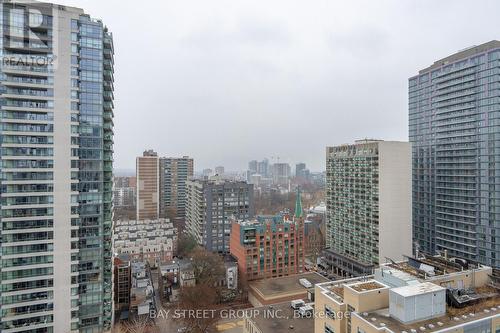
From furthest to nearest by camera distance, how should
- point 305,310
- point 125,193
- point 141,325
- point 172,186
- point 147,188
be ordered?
point 125,193, point 172,186, point 147,188, point 141,325, point 305,310

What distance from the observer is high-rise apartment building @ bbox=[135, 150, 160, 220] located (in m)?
95.8

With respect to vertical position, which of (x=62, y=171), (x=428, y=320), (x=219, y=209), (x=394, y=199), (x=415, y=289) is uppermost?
(x=62, y=171)

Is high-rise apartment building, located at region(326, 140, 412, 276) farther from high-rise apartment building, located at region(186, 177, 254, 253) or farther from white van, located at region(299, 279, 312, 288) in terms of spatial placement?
high-rise apartment building, located at region(186, 177, 254, 253)

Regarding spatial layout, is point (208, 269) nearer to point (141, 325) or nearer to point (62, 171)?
point (141, 325)

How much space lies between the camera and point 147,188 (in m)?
96.2

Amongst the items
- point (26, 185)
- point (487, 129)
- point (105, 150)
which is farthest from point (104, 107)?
point (487, 129)

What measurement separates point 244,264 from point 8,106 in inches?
1329

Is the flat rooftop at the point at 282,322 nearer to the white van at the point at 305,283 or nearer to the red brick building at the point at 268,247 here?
the white van at the point at 305,283

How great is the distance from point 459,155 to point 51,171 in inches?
2175

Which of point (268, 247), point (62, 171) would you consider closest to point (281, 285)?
point (268, 247)

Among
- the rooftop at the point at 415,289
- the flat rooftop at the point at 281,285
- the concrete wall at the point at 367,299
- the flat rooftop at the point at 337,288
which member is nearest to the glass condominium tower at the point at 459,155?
the flat rooftop at the point at 281,285

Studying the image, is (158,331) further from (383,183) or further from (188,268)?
(383,183)

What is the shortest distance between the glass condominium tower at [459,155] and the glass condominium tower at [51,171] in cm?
3918

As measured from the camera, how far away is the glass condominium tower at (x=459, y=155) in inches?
1657
